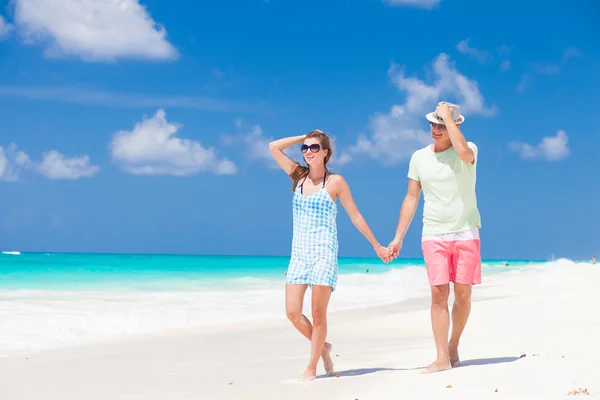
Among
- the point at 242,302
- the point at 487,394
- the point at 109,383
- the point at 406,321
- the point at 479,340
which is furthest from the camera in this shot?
the point at 242,302

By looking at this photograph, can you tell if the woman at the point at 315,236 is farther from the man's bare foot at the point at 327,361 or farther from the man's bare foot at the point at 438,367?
the man's bare foot at the point at 438,367

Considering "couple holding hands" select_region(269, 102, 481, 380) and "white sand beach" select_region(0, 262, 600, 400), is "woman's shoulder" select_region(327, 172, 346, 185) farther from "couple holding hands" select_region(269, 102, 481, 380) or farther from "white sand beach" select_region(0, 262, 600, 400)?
"white sand beach" select_region(0, 262, 600, 400)

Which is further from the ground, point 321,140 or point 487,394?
point 321,140

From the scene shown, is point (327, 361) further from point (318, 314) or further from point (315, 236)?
point (315, 236)

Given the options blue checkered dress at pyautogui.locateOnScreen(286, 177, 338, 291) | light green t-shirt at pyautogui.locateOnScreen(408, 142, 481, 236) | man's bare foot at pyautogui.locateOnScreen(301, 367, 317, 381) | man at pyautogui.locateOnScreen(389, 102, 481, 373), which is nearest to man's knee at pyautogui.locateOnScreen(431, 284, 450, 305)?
man at pyautogui.locateOnScreen(389, 102, 481, 373)

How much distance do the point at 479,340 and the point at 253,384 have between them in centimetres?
289

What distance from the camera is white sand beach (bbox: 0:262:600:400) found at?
4.73 m

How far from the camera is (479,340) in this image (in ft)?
24.2

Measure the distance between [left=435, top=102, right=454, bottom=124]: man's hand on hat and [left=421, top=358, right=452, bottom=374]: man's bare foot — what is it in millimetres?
1785

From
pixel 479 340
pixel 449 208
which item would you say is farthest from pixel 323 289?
pixel 479 340

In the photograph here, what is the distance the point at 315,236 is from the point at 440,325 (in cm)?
118

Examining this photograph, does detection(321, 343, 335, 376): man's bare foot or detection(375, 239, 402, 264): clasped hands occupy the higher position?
detection(375, 239, 402, 264): clasped hands

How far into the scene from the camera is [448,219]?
17.5 feet

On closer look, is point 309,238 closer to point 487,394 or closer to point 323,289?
point 323,289
